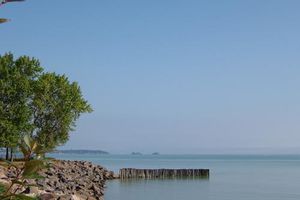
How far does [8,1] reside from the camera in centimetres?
267

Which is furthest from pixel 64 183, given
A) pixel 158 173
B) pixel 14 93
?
pixel 158 173

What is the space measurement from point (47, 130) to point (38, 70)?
6.19 meters

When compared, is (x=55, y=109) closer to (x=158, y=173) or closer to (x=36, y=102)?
(x=36, y=102)

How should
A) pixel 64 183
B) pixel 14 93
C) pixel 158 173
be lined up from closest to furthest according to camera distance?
pixel 64 183 < pixel 14 93 < pixel 158 173

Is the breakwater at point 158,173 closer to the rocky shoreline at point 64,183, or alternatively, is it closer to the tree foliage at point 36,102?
the rocky shoreline at point 64,183

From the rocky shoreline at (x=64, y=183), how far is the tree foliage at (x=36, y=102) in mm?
5178

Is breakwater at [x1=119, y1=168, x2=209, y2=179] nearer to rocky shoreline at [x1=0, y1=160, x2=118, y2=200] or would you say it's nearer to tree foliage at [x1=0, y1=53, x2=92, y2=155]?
rocky shoreline at [x1=0, y1=160, x2=118, y2=200]

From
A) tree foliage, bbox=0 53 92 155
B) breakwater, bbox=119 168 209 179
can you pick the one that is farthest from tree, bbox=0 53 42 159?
breakwater, bbox=119 168 209 179

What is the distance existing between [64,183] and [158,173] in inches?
1500

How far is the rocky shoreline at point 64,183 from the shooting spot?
19772 millimetres

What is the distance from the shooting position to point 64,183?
116ft

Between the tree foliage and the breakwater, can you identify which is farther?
the breakwater

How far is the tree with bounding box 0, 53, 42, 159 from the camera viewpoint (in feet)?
161

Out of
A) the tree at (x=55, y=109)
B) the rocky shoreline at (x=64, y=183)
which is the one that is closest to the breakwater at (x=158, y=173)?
the rocky shoreline at (x=64, y=183)
